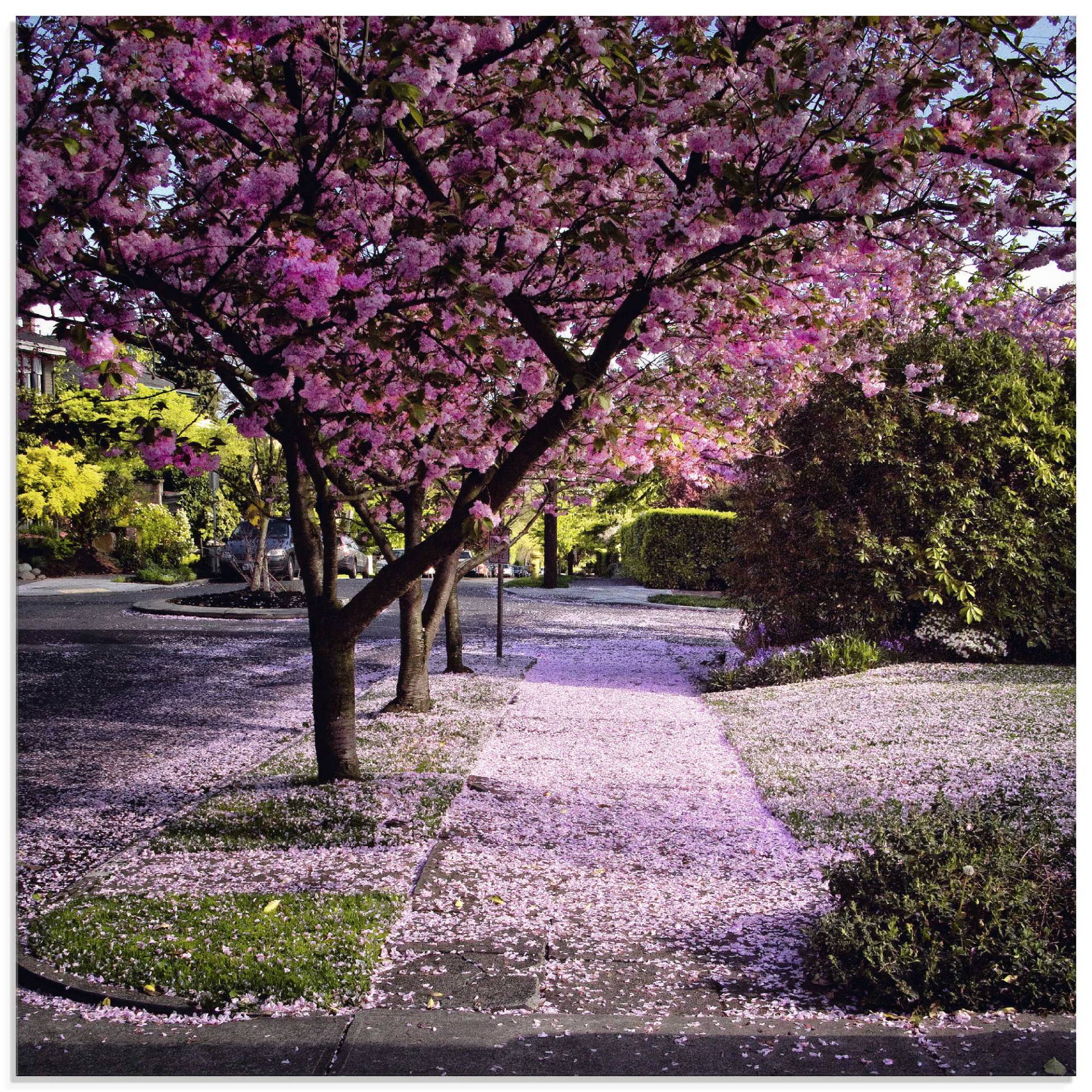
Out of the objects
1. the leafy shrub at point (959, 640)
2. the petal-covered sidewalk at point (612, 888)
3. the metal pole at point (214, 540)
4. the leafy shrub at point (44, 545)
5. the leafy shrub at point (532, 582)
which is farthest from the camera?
the leafy shrub at point (532, 582)

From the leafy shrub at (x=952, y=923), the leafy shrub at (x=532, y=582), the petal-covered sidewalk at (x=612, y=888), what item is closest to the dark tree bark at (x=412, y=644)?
the petal-covered sidewalk at (x=612, y=888)

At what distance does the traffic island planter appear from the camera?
65.2 feet

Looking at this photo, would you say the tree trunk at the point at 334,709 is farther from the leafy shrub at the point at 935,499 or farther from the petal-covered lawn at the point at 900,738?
the leafy shrub at the point at 935,499

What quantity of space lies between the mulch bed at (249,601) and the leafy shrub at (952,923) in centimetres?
1760

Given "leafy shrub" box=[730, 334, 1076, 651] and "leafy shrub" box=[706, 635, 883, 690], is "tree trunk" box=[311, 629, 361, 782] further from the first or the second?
"leafy shrub" box=[730, 334, 1076, 651]

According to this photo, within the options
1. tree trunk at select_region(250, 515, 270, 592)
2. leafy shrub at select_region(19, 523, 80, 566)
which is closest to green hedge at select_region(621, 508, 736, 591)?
tree trunk at select_region(250, 515, 270, 592)

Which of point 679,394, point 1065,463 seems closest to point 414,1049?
point 679,394

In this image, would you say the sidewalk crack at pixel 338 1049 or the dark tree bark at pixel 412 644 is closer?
the sidewalk crack at pixel 338 1049

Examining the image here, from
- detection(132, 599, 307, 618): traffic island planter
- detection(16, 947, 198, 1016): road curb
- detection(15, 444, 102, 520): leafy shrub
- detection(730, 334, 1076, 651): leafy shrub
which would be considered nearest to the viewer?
detection(16, 947, 198, 1016): road curb

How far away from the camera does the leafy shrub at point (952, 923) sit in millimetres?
3686

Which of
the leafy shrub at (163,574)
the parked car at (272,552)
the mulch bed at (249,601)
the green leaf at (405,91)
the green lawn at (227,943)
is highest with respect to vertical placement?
the green leaf at (405,91)

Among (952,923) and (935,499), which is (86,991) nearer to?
(952,923)

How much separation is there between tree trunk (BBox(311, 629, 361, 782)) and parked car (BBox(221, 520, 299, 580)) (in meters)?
17.6

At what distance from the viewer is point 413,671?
9672 millimetres
